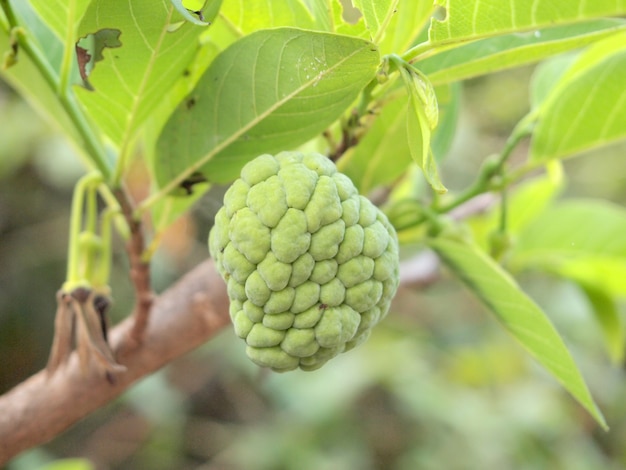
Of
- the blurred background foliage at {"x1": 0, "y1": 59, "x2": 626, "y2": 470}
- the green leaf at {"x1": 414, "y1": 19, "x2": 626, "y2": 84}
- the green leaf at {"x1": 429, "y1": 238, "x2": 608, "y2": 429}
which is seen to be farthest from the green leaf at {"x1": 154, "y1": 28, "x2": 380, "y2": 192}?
the blurred background foliage at {"x1": 0, "y1": 59, "x2": 626, "y2": 470}

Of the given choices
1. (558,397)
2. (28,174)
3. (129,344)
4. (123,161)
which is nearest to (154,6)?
(123,161)

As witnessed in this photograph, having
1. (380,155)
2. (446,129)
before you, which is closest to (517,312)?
(380,155)

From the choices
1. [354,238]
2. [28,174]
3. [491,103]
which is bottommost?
[491,103]

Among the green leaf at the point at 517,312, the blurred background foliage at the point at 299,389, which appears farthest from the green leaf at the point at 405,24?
the blurred background foliage at the point at 299,389

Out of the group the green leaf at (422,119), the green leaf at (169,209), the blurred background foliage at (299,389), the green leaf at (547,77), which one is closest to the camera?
the green leaf at (422,119)

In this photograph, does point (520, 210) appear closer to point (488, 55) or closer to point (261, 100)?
point (488, 55)

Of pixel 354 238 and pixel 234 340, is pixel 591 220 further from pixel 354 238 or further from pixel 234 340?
pixel 234 340

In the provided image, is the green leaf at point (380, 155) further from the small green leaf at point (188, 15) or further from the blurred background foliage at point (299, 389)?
the blurred background foliage at point (299, 389)
